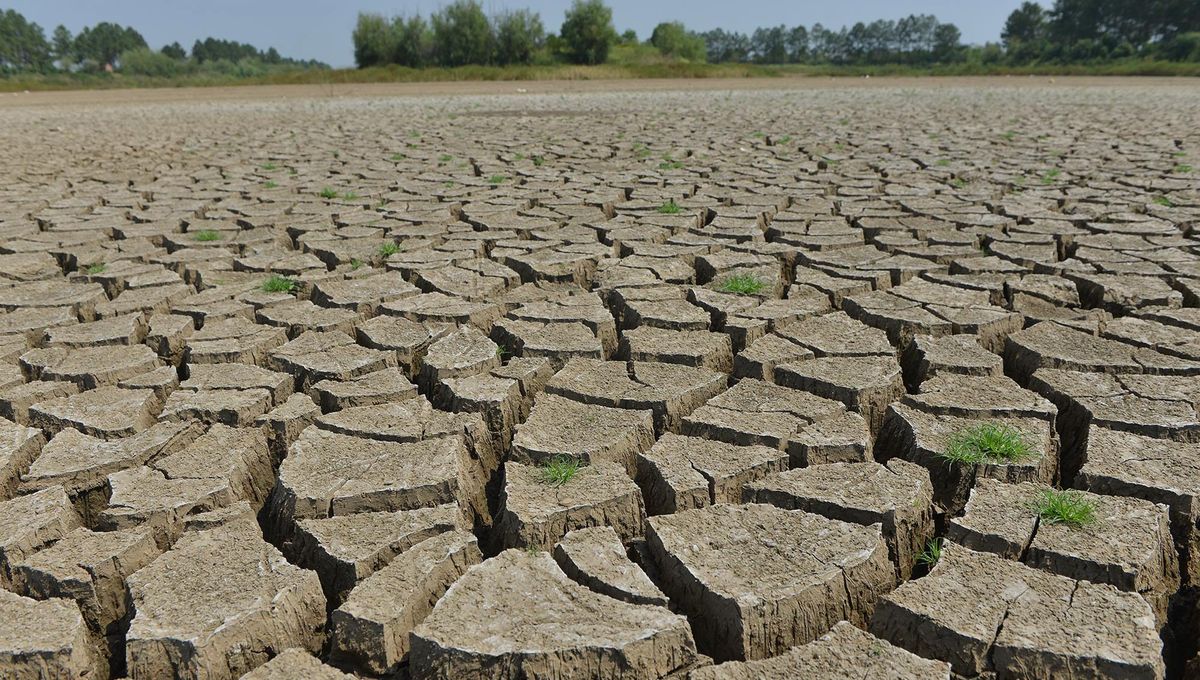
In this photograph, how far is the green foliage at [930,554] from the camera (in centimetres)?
176

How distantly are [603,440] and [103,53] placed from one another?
105517 millimetres

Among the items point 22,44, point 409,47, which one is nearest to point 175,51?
point 22,44

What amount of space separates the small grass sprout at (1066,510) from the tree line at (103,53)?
59.5 metres

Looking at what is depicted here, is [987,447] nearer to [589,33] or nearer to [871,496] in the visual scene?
[871,496]

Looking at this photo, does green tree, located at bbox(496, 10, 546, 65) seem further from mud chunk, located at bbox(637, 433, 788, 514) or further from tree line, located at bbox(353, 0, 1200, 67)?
mud chunk, located at bbox(637, 433, 788, 514)

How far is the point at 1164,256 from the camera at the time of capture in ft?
12.7

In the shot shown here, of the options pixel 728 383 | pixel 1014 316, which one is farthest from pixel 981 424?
pixel 1014 316

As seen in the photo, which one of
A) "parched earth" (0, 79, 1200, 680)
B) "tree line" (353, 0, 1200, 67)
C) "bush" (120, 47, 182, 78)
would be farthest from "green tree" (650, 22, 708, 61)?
"parched earth" (0, 79, 1200, 680)

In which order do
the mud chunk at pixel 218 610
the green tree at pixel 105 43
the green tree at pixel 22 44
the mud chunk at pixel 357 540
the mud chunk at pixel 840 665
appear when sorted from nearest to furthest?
1. the mud chunk at pixel 840 665
2. the mud chunk at pixel 218 610
3. the mud chunk at pixel 357 540
4. the green tree at pixel 22 44
5. the green tree at pixel 105 43

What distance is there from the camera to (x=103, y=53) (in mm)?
87188

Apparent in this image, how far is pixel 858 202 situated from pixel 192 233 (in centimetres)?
422

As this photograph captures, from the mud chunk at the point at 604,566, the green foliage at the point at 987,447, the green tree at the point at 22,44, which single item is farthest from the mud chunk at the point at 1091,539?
the green tree at the point at 22,44

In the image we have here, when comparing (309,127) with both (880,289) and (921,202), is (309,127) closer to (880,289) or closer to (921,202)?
(921,202)

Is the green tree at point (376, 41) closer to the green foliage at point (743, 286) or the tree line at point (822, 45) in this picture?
the tree line at point (822, 45)
